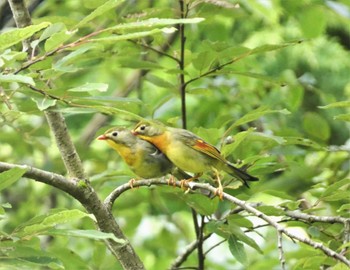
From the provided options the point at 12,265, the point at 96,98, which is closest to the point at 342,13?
the point at 96,98

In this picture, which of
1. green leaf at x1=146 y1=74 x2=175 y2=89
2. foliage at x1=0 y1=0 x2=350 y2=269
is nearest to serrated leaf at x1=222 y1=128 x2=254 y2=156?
foliage at x1=0 y1=0 x2=350 y2=269

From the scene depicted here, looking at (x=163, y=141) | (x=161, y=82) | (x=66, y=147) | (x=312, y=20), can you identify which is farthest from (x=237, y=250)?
(x=312, y=20)

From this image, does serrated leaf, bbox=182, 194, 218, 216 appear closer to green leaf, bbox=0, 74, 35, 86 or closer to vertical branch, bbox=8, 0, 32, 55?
vertical branch, bbox=8, 0, 32, 55

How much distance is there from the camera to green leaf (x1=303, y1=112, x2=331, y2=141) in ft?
12.5

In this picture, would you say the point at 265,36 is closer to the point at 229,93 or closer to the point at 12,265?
the point at 229,93

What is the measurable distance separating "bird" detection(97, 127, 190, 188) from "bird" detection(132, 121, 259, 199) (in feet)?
0.21

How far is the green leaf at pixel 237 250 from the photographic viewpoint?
290 centimetres

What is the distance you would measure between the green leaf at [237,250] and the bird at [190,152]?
24cm

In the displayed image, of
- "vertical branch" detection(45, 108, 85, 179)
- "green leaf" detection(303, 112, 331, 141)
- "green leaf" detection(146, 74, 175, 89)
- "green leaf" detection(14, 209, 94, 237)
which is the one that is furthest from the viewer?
"green leaf" detection(303, 112, 331, 141)

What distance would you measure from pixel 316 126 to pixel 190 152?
0.72 metres

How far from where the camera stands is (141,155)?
3.64 metres

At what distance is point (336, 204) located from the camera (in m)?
3.71

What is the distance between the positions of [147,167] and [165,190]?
1.52 ft

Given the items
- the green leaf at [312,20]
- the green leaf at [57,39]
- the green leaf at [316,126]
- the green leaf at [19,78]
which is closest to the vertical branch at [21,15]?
the green leaf at [57,39]
